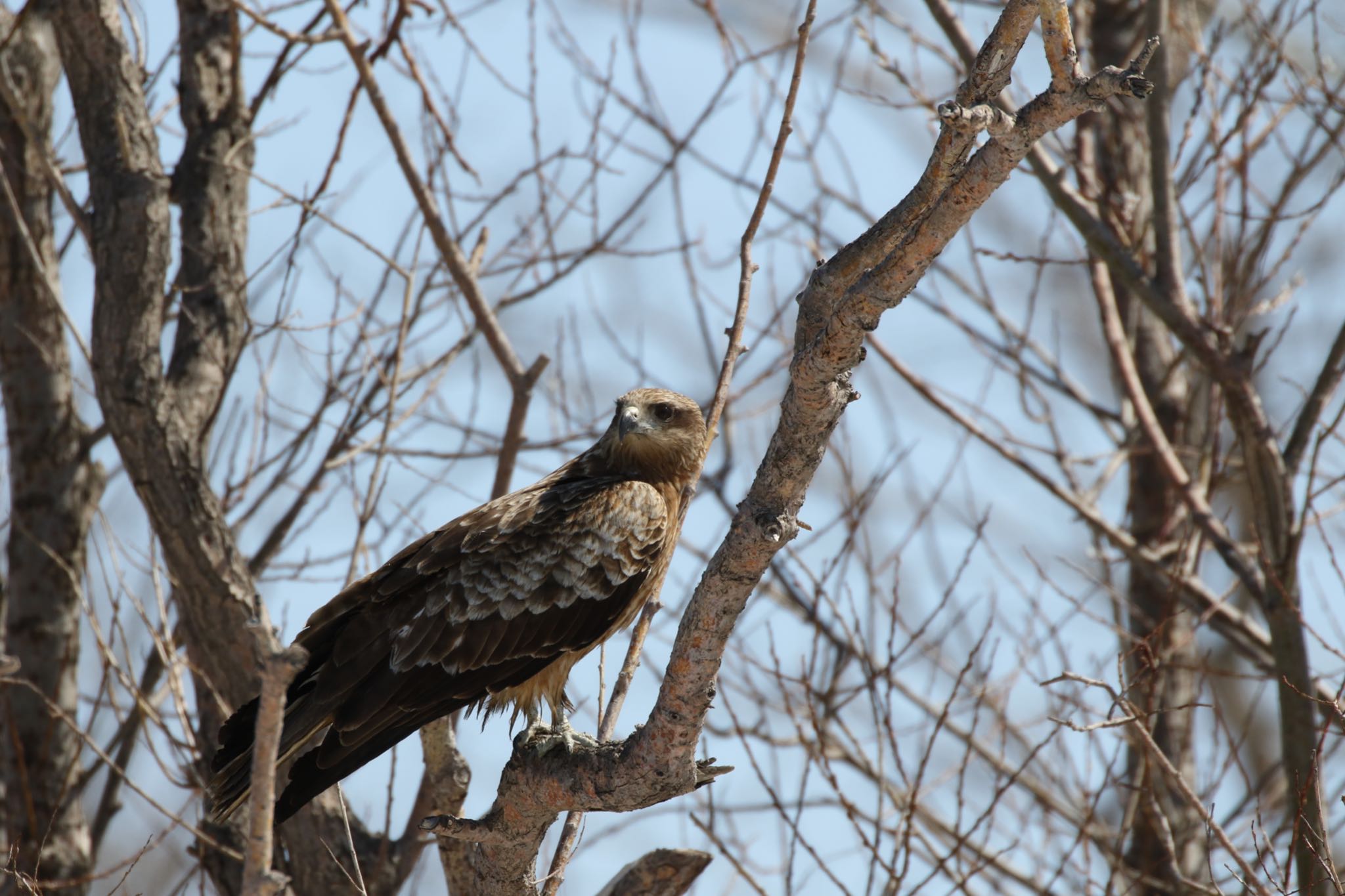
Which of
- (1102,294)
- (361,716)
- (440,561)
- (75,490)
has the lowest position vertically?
(361,716)

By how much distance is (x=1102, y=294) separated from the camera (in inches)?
271

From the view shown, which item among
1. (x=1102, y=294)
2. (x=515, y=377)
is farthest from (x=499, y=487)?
(x=1102, y=294)

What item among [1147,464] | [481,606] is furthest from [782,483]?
[1147,464]

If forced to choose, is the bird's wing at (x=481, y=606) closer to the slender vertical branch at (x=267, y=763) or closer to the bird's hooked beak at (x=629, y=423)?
the bird's hooked beak at (x=629, y=423)

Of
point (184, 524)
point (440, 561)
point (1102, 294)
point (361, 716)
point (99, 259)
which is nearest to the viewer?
point (361, 716)

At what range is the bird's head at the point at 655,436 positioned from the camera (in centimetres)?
556

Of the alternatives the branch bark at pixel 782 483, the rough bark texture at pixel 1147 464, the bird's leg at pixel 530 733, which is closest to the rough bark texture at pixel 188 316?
the bird's leg at pixel 530 733

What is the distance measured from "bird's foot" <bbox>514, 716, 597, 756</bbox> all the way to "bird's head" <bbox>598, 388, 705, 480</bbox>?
130 centimetres

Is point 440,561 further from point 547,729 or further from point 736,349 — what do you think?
point 736,349

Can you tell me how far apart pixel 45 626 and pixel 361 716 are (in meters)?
3.23

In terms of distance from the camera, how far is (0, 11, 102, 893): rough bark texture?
22.3ft

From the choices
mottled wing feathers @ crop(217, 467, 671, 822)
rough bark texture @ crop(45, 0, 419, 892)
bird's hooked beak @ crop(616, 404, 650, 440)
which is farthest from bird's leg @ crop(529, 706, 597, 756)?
bird's hooked beak @ crop(616, 404, 650, 440)

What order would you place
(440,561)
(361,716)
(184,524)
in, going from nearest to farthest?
(361,716) → (440,561) → (184,524)

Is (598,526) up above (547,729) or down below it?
above
